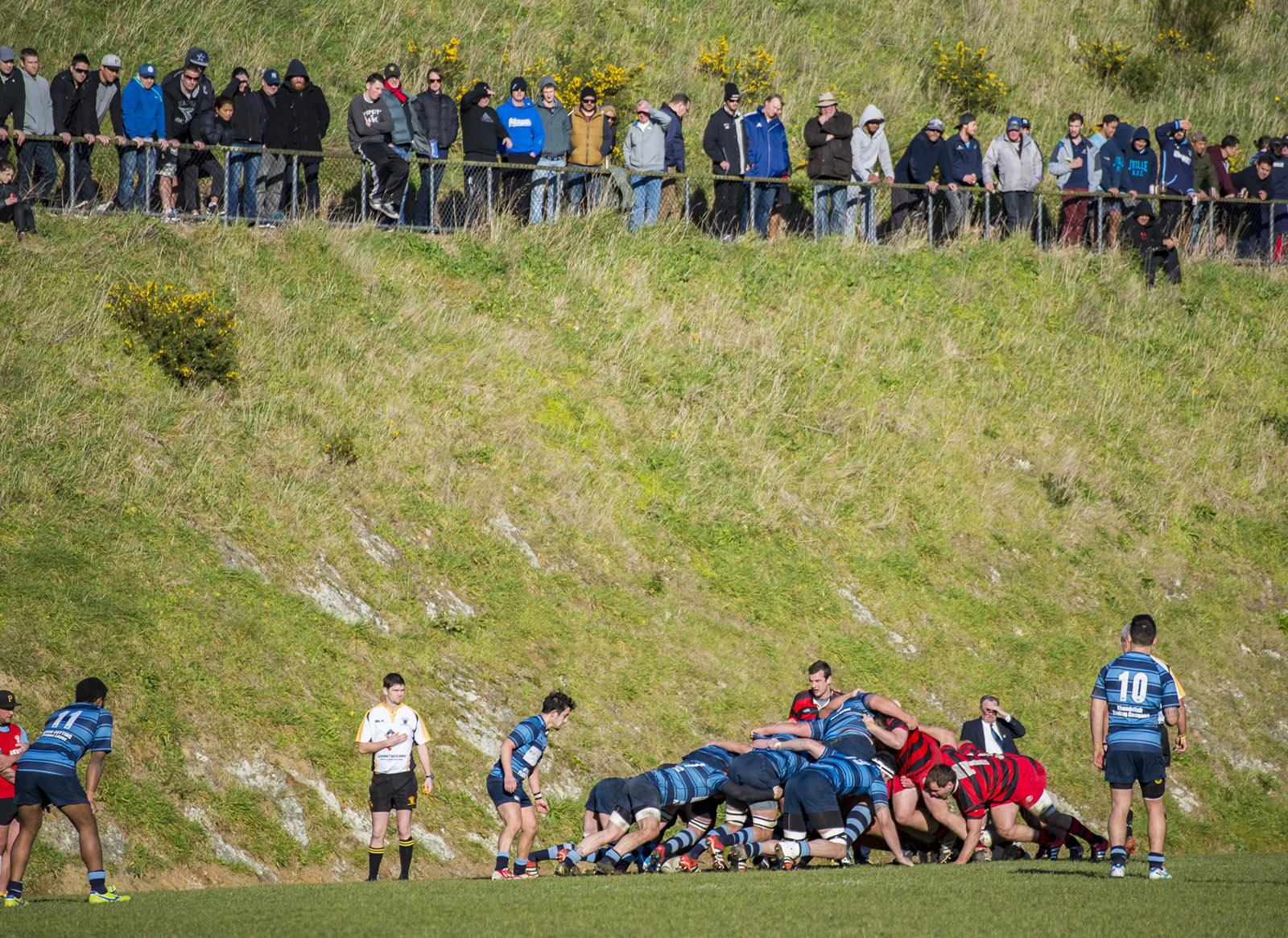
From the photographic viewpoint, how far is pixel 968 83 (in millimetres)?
30156

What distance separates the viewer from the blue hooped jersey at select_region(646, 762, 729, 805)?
37.0 ft

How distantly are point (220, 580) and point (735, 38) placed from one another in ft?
68.8

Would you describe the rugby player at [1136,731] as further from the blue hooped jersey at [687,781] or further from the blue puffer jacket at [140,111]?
the blue puffer jacket at [140,111]

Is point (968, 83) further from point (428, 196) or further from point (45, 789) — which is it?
point (45, 789)

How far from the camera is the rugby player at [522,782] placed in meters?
11.3

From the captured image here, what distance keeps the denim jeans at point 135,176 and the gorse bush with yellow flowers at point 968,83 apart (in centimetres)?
1883

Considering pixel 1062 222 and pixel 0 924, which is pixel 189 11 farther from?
pixel 0 924

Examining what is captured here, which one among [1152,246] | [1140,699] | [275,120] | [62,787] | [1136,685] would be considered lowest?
[62,787]

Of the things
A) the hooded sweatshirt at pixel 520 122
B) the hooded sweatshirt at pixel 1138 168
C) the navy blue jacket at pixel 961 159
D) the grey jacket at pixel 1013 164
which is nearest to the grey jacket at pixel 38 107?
the hooded sweatshirt at pixel 520 122

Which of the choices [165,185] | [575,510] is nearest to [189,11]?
[165,185]

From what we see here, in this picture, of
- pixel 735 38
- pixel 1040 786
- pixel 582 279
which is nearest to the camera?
pixel 1040 786

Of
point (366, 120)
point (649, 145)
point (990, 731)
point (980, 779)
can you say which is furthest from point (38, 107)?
point (980, 779)

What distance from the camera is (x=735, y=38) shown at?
1193 inches

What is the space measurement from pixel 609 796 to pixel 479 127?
1198 centimetres
